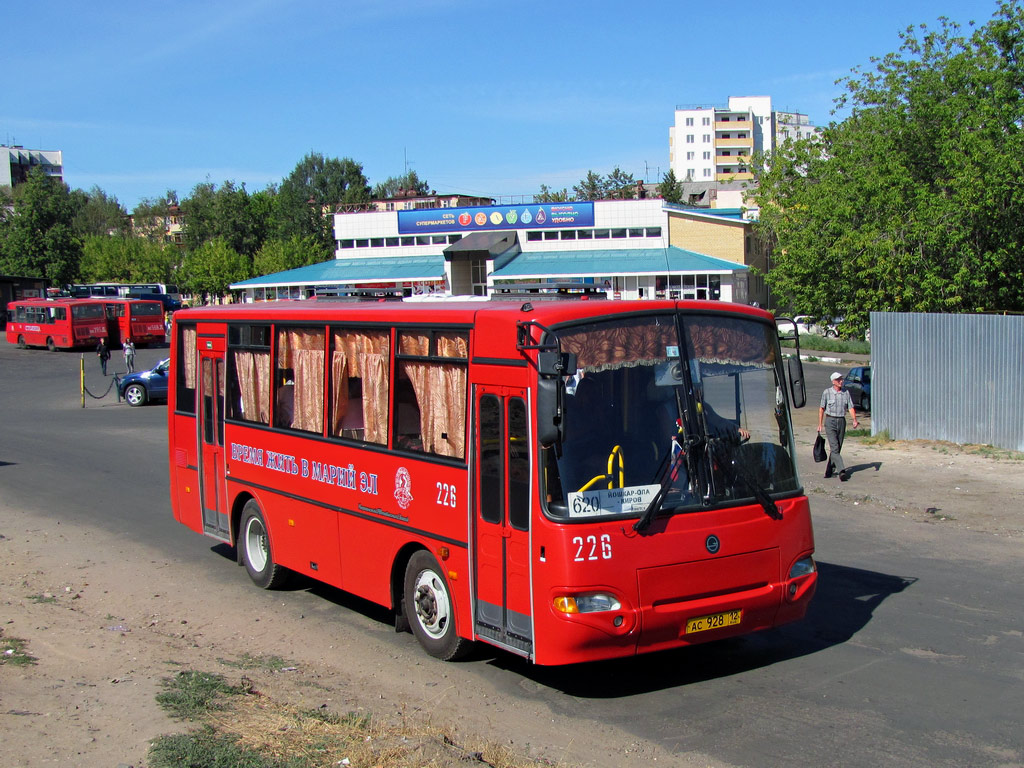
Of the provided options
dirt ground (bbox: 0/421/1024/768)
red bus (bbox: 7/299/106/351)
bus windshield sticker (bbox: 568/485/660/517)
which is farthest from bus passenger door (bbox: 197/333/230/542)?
red bus (bbox: 7/299/106/351)

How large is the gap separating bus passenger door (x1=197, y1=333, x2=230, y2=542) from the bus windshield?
221 inches

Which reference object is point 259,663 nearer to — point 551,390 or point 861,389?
point 551,390

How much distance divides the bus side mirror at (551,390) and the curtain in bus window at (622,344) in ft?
0.56

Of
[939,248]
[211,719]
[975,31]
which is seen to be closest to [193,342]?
[211,719]

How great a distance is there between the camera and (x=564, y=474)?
6.40 m

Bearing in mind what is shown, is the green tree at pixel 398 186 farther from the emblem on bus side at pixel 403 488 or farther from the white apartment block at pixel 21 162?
the emblem on bus side at pixel 403 488

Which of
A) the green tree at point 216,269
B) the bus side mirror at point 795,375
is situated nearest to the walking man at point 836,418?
the bus side mirror at point 795,375

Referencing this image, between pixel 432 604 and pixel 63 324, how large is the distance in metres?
55.4

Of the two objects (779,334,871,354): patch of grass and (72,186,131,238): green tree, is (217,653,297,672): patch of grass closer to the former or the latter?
(779,334,871,354): patch of grass

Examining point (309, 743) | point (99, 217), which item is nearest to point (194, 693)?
point (309, 743)

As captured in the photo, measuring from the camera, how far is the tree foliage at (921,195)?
22.1 meters

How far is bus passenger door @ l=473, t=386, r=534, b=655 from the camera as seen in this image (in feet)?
21.7

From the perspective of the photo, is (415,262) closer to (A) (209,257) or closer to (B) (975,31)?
(A) (209,257)

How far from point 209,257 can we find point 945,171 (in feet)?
251
